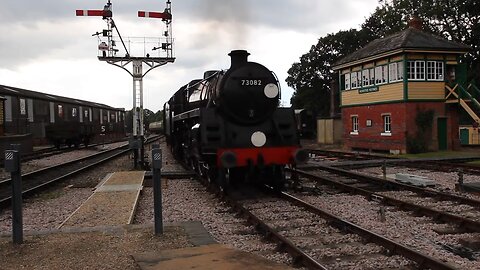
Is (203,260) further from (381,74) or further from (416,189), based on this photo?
(381,74)

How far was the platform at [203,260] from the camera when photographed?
4.83m

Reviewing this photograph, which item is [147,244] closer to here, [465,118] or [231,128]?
[231,128]

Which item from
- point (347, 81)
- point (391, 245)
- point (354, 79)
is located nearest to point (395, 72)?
point (354, 79)

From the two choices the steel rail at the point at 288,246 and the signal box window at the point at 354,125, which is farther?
the signal box window at the point at 354,125

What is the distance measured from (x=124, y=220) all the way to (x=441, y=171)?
36.1 feet

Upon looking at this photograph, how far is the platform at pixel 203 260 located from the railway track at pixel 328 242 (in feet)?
2.11

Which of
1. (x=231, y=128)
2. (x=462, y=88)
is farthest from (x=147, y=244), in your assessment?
(x=462, y=88)

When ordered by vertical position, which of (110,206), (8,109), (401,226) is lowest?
(401,226)

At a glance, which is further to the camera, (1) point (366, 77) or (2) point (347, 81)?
(2) point (347, 81)

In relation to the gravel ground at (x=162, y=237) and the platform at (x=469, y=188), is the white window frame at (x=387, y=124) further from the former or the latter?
the gravel ground at (x=162, y=237)

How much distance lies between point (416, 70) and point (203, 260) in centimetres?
2084

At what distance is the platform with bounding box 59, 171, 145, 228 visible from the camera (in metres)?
7.57

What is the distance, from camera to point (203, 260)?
505cm

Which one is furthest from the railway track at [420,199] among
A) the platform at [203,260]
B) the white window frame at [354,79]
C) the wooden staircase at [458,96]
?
the white window frame at [354,79]
